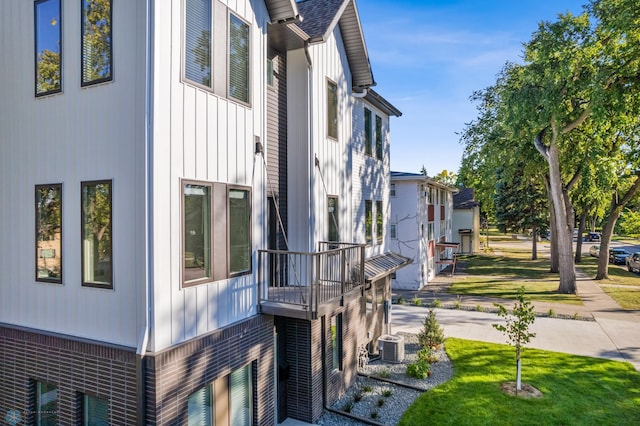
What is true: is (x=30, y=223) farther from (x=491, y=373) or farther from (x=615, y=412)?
(x=615, y=412)

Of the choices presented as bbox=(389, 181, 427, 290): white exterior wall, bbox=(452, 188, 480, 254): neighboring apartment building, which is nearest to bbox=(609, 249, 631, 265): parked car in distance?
bbox=(452, 188, 480, 254): neighboring apartment building

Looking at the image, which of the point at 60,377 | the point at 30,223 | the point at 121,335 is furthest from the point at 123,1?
the point at 60,377

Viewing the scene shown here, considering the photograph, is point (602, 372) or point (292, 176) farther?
point (602, 372)

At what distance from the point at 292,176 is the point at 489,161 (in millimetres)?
20669

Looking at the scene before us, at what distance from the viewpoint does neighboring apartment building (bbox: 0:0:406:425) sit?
5289 millimetres

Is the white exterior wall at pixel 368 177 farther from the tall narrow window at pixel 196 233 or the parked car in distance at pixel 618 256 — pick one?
the parked car in distance at pixel 618 256

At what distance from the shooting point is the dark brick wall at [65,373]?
529 cm

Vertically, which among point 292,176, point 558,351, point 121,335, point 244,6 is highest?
point 244,6

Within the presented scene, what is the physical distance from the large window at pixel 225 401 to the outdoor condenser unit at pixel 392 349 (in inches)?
236

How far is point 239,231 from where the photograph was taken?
685 centimetres

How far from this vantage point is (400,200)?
2333 centimetres

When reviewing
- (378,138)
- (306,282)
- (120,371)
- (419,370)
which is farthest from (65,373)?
(378,138)

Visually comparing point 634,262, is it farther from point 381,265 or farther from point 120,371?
point 120,371

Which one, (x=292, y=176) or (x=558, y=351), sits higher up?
(x=292, y=176)
